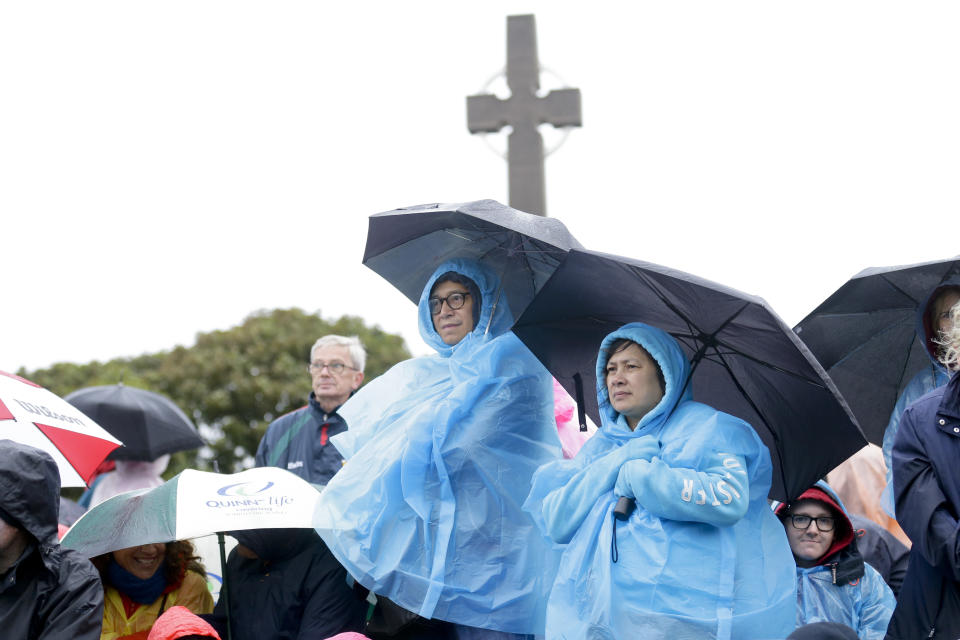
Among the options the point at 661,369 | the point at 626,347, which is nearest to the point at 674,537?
the point at 661,369

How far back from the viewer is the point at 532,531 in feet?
15.0

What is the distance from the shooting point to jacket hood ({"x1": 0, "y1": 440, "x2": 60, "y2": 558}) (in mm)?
3920

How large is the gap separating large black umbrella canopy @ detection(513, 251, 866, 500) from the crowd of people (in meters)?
0.15

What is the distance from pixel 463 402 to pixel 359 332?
61.2 feet

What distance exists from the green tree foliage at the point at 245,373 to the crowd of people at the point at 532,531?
1564cm

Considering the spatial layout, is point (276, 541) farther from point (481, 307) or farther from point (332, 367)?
point (332, 367)

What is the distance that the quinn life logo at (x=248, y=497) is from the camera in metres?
4.81

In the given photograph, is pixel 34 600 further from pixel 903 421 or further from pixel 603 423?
pixel 903 421

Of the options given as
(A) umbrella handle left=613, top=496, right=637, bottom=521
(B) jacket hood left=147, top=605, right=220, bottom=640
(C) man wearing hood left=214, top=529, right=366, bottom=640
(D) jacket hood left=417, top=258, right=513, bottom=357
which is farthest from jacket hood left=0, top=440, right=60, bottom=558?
(A) umbrella handle left=613, top=496, right=637, bottom=521

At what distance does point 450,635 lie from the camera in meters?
4.66

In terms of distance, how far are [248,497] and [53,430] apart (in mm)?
1000

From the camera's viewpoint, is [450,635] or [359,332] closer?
[450,635]

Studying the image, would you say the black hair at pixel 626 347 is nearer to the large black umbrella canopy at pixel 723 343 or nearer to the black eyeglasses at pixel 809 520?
the large black umbrella canopy at pixel 723 343

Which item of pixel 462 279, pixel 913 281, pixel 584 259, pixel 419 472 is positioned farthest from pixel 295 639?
pixel 913 281
